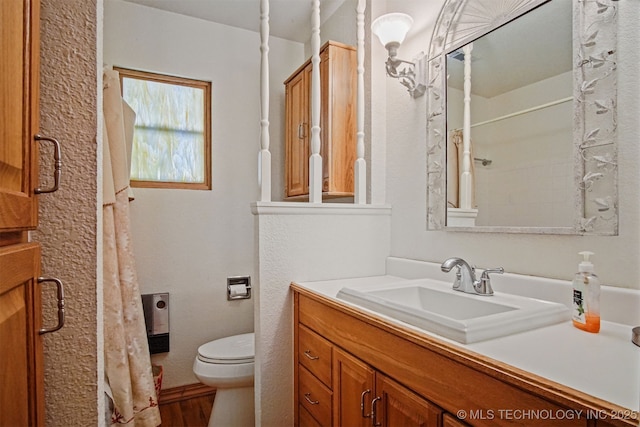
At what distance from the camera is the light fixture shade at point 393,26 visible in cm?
150

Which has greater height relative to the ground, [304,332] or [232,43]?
[232,43]

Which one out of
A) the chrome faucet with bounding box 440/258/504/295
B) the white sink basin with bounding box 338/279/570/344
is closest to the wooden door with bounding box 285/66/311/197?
the white sink basin with bounding box 338/279/570/344

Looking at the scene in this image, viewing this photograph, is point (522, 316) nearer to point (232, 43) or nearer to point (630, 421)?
point (630, 421)

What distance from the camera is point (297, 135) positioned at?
2406 millimetres

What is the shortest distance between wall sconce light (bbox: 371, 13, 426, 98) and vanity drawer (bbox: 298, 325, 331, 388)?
46.0 inches

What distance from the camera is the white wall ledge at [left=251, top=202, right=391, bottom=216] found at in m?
1.48

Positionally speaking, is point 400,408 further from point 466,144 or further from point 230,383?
point 230,383

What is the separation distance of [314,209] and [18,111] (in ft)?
3.50

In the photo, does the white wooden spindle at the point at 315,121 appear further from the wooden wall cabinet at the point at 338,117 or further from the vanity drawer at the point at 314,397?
the vanity drawer at the point at 314,397

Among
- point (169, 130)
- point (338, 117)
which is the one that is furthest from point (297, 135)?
point (169, 130)

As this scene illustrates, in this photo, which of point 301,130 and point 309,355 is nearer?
point 309,355

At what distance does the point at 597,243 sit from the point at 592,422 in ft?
2.03

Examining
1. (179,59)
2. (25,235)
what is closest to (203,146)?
(179,59)

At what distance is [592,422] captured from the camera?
54cm
